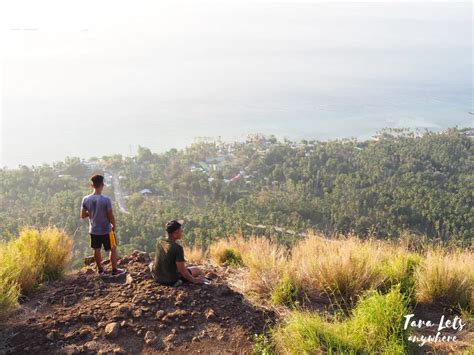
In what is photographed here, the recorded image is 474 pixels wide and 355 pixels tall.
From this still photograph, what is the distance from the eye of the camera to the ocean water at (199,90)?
5825 centimetres

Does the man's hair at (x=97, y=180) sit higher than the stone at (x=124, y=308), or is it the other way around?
the man's hair at (x=97, y=180)

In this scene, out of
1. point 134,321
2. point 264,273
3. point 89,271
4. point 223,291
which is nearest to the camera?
point 134,321

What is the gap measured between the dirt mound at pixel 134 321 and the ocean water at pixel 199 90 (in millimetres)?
43640

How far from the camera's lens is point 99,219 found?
4465 millimetres

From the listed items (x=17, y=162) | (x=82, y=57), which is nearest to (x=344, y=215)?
(x=17, y=162)

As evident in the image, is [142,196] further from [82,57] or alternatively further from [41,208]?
[82,57]

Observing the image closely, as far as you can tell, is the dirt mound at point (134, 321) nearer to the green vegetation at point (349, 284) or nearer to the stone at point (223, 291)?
the stone at point (223, 291)

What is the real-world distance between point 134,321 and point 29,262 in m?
1.46

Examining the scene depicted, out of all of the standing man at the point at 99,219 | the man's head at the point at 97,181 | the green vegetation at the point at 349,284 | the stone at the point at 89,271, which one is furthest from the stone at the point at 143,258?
the green vegetation at the point at 349,284

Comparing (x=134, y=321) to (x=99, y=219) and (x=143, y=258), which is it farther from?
(x=143, y=258)

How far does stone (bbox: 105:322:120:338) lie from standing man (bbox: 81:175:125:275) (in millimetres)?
1196

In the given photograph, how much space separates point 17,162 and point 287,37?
160352 millimetres

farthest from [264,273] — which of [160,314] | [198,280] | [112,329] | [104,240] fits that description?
[104,240]

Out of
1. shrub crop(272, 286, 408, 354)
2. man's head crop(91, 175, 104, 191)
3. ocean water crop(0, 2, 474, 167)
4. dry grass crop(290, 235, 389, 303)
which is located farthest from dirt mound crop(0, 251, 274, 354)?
ocean water crop(0, 2, 474, 167)
